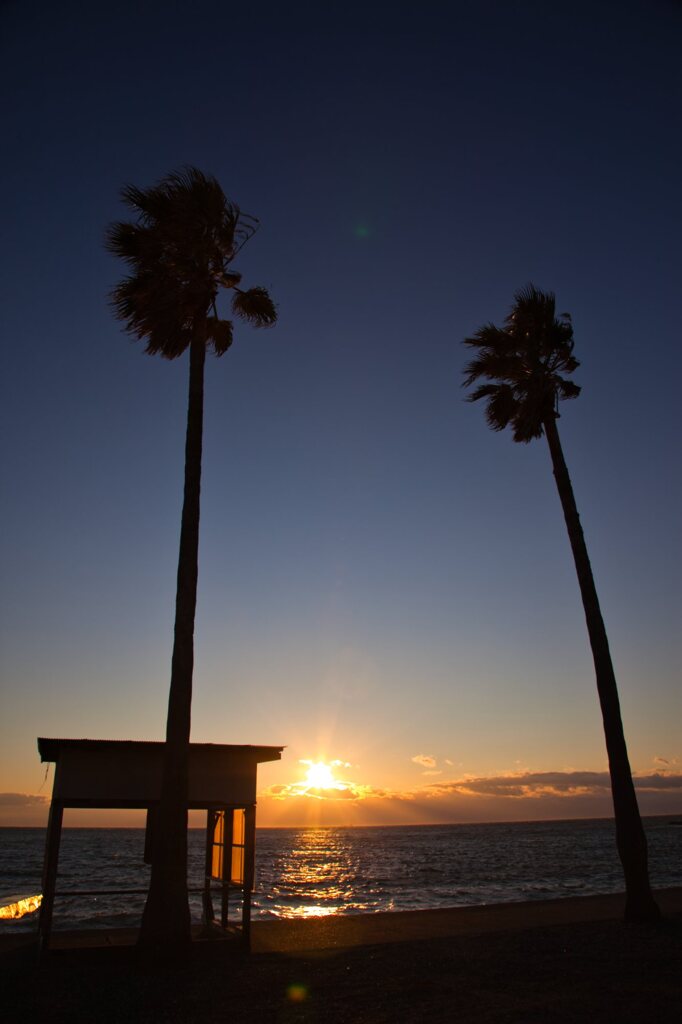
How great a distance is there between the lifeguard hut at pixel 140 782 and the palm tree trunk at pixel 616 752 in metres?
7.61

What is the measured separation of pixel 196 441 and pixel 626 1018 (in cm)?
1270

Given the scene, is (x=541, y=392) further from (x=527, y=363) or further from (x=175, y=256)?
(x=175, y=256)

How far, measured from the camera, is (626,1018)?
9.20 meters

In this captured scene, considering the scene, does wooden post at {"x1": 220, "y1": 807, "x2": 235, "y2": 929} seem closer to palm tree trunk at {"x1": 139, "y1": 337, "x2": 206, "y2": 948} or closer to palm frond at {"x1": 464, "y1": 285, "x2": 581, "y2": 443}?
palm tree trunk at {"x1": 139, "y1": 337, "x2": 206, "y2": 948}

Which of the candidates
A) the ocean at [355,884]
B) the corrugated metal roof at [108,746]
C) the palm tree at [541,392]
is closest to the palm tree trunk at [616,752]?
the palm tree at [541,392]

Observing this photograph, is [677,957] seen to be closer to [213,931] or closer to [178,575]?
[213,931]

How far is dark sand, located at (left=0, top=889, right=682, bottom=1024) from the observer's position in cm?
964

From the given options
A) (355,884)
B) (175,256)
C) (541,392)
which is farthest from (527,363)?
(355,884)

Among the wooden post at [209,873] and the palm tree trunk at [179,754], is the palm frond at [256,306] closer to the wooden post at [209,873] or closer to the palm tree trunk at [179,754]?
the palm tree trunk at [179,754]

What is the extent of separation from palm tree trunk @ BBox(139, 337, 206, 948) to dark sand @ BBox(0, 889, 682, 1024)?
29.5 inches

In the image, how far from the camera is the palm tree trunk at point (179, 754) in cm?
1258

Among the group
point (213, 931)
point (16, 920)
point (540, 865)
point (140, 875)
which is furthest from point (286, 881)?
point (213, 931)

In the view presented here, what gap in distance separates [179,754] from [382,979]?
16.7 feet

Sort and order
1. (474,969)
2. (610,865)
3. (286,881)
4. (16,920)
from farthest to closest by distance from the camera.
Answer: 1. (610,865)
2. (286,881)
3. (16,920)
4. (474,969)
